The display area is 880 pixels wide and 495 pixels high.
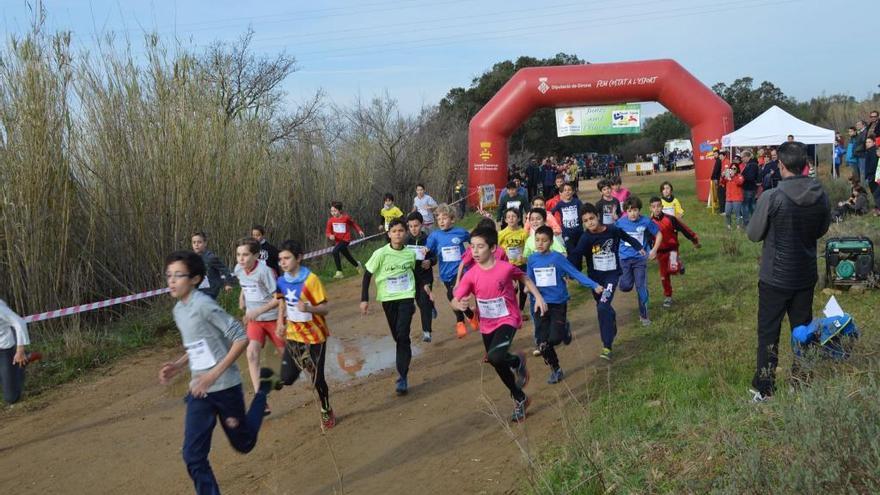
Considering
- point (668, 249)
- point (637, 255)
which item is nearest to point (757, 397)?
point (637, 255)

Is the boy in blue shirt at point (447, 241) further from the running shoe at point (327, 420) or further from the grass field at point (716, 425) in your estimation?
the running shoe at point (327, 420)

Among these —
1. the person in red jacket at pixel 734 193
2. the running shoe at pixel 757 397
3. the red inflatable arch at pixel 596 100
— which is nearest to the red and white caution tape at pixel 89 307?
the running shoe at pixel 757 397

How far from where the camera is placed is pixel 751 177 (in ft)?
51.4

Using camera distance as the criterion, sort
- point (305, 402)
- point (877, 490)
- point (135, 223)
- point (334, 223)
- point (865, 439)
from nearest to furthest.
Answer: point (877, 490), point (865, 439), point (305, 402), point (135, 223), point (334, 223)

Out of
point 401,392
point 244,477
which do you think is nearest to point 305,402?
point 401,392

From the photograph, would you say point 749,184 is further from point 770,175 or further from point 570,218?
point 570,218

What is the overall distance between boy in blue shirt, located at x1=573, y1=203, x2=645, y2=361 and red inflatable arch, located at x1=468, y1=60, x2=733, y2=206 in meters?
15.0

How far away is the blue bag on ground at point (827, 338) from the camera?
4.63 meters

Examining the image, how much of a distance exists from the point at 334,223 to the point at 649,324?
7208mm

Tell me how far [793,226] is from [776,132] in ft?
55.1

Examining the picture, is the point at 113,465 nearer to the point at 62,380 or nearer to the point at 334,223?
the point at 62,380

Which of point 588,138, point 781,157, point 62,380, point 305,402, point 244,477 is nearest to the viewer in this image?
point 781,157

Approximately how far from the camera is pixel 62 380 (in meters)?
7.99

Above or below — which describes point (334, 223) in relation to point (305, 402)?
above
